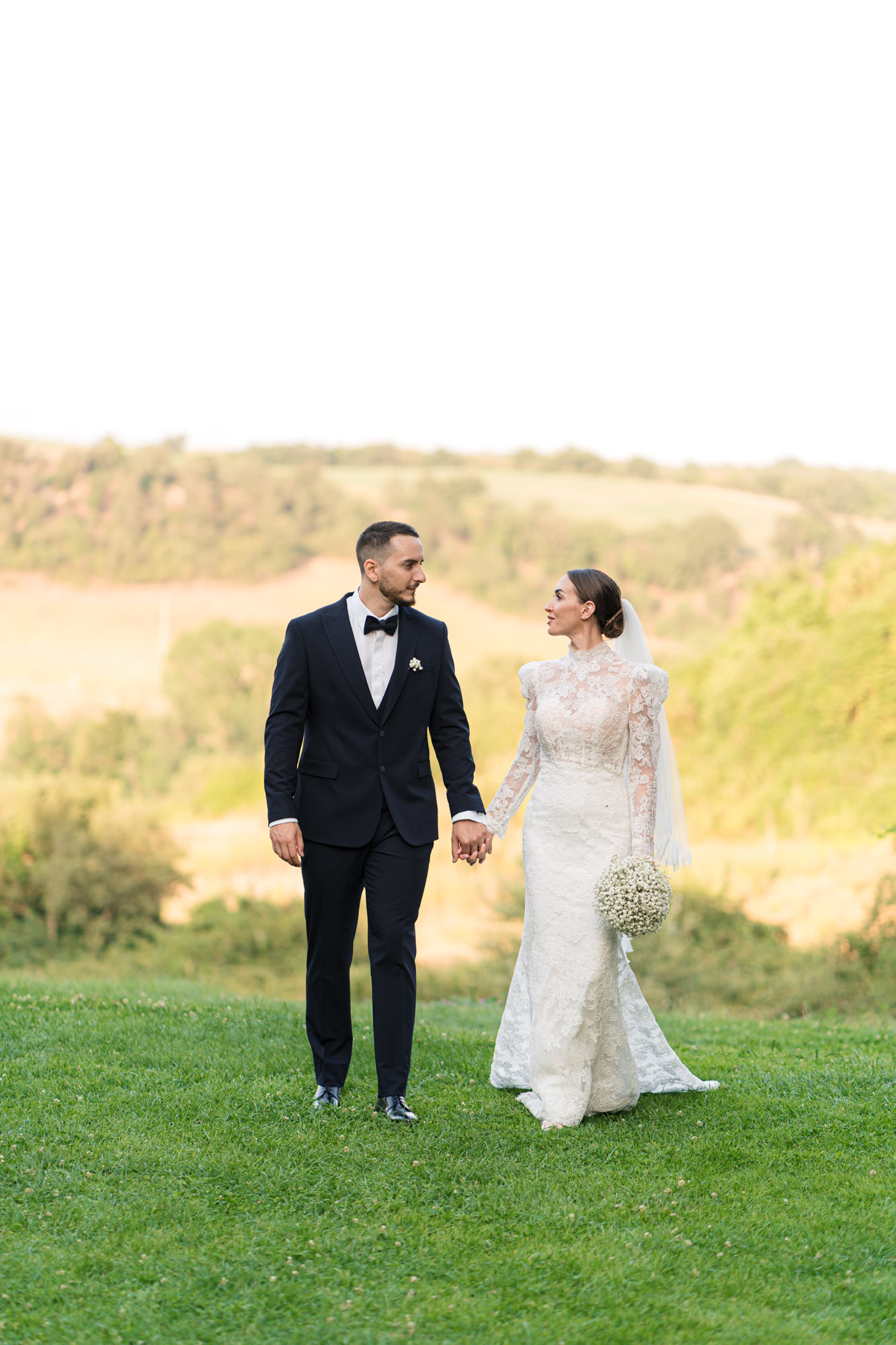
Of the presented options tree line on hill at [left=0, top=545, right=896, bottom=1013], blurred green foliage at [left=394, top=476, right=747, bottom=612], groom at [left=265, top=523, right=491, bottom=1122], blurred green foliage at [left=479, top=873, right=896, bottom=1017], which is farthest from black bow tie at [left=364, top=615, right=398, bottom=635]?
blurred green foliage at [left=394, top=476, right=747, bottom=612]

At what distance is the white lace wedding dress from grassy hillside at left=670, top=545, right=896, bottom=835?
19995 mm

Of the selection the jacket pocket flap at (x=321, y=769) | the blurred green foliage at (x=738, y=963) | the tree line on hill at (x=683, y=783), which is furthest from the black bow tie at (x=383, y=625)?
the tree line on hill at (x=683, y=783)

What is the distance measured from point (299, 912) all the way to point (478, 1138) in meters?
19.0

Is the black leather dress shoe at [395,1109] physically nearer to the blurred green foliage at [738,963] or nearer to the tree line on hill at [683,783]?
the blurred green foliage at [738,963]

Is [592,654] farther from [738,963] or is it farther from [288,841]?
[738,963]

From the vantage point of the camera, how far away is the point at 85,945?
21.9m

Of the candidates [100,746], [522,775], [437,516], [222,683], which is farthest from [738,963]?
[437,516]

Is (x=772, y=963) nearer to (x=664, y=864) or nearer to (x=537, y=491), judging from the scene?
(x=664, y=864)

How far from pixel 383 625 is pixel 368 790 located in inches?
26.4

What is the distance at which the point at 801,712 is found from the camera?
29.4m

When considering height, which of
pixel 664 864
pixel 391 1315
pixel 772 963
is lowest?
pixel 772 963

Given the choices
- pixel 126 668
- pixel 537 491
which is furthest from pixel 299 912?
pixel 537 491

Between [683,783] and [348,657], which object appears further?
[683,783]

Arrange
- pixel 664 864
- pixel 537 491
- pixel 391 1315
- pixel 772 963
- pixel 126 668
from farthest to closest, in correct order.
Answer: pixel 537 491, pixel 126 668, pixel 772 963, pixel 664 864, pixel 391 1315
